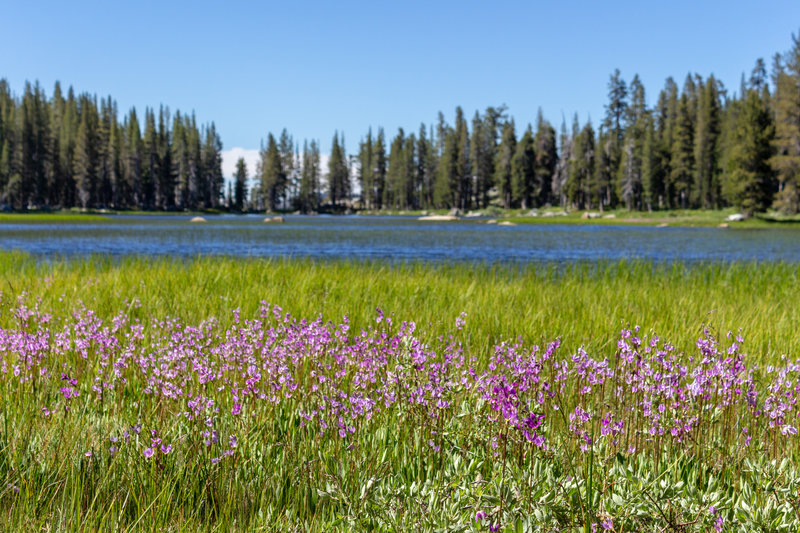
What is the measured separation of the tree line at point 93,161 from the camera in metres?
90.4

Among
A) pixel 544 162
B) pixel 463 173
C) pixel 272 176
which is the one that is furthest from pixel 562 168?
pixel 272 176

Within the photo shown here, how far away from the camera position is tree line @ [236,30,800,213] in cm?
5722

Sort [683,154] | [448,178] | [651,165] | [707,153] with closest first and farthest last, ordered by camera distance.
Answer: [683,154]
[707,153]
[651,165]
[448,178]

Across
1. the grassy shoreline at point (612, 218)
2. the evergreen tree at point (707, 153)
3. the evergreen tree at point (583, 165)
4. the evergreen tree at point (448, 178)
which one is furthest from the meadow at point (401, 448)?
the evergreen tree at point (448, 178)

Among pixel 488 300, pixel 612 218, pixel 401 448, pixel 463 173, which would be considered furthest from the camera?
pixel 463 173

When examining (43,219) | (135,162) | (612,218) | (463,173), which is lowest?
(612,218)

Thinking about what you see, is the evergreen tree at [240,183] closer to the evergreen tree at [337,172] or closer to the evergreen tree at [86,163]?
the evergreen tree at [337,172]

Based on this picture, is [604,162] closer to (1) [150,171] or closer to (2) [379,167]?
(2) [379,167]

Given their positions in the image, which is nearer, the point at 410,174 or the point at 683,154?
the point at 683,154

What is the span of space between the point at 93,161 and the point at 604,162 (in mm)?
85251

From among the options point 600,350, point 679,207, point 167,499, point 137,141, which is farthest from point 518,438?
point 137,141

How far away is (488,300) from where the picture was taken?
9117 mm

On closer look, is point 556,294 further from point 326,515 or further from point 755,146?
point 755,146

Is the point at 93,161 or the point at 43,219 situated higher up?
the point at 93,161
